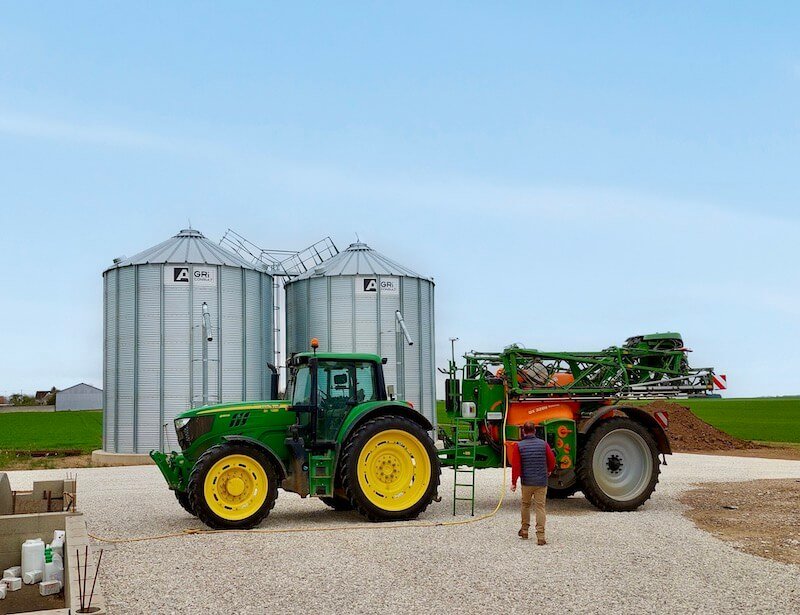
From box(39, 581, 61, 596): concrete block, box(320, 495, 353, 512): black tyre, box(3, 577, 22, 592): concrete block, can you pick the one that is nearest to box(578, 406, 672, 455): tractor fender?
box(320, 495, 353, 512): black tyre

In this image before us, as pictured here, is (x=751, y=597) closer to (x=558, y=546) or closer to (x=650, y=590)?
(x=650, y=590)

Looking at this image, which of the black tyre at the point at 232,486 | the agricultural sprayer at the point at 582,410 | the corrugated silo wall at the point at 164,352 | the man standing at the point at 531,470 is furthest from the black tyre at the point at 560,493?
the corrugated silo wall at the point at 164,352

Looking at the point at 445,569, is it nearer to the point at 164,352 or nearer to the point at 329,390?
the point at 329,390

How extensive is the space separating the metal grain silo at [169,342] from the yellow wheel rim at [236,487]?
13.8 metres

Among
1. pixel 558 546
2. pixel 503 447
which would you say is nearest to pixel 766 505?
pixel 503 447

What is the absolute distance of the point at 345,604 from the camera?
8398mm

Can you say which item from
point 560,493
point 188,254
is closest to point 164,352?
point 188,254

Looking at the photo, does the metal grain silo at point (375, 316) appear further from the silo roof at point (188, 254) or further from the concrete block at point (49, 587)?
the concrete block at point (49, 587)

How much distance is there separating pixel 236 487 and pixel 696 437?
26.0 m

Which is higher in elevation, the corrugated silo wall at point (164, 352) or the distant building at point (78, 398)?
the corrugated silo wall at point (164, 352)

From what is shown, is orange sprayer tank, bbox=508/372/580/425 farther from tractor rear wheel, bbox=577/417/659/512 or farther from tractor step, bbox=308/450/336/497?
tractor step, bbox=308/450/336/497

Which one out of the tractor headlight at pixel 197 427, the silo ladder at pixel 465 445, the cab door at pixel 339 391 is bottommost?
the silo ladder at pixel 465 445

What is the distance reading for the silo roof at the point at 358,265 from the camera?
2861 cm

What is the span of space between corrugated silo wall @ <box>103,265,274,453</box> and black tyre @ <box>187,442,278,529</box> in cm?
1372
